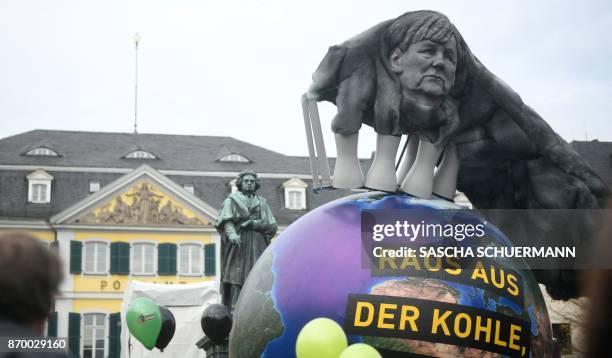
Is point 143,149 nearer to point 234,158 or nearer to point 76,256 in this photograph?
point 234,158

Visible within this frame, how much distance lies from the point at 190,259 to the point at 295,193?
20.3 ft

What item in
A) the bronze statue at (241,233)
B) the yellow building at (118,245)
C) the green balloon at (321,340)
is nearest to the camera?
the green balloon at (321,340)

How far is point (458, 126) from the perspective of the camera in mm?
6809

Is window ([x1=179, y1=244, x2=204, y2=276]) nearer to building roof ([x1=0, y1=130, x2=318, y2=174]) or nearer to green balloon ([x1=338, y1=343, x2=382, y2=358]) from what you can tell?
building roof ([x1=0, y1=130, x2=318, y2=174])

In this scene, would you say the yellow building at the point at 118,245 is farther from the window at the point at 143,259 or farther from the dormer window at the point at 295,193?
the dormer window at the point at 295,193

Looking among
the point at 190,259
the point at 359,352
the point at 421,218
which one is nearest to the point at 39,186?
the point at 190,259

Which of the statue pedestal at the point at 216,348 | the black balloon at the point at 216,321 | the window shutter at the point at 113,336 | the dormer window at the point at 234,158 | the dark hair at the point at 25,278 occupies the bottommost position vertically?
the window shutter at the point at 113,336

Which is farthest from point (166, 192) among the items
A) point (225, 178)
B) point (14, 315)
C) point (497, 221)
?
point (14, 315)

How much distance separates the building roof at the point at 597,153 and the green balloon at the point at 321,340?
117 ft

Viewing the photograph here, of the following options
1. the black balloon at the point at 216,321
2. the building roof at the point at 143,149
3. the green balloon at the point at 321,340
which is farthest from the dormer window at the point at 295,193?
the green balloon at the point at 321,340

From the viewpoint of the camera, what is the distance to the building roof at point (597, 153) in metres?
39.9

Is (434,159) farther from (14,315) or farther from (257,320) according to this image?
(14,315)

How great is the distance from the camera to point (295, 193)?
46531 mm

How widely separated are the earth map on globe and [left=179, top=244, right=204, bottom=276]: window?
36.9m
